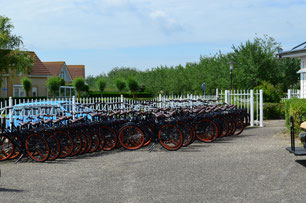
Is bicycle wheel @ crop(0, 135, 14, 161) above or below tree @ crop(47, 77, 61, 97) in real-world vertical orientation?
below

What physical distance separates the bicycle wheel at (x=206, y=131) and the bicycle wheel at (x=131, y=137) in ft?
6.42

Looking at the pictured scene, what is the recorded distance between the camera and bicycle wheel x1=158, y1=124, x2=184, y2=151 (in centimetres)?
988

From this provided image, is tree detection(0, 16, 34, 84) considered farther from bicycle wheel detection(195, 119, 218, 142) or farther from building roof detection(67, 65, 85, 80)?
building roof detection(67, 65, 85, 80)

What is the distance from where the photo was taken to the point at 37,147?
887 cm

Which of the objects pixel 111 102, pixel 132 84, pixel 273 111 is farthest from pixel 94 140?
pixel 132 84

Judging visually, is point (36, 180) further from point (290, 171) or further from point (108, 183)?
point (290, 171)

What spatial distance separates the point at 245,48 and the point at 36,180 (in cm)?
3232

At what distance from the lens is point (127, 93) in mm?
56531

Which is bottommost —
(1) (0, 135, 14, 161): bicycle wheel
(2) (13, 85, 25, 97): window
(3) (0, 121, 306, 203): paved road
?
(3) (0, 121, 306, 203): paved road

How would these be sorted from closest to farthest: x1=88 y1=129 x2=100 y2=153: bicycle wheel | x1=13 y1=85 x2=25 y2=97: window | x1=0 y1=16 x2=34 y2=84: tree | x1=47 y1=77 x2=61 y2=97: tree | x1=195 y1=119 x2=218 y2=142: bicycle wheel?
x1=88 y1=129 x2=100 y2=153: bicycle wheel, x1=195 y1=119 x2=218 y2=142: bicycle wheel, x1=0 y1=16 x2=34 y2=84: tree, x1=13 y1=85 x2=25 y2=97: window, x1=47 y1=77 x2=61 y2=97: tree

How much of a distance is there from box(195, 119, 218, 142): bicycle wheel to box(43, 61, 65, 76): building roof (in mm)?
52509

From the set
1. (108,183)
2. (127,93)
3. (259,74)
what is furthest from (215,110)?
(127,93)

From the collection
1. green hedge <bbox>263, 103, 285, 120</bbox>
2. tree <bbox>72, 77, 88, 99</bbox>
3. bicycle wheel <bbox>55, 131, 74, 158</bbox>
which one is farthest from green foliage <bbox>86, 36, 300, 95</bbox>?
bicycle wheel <bbox>55, 131, 74, 158</bbox>

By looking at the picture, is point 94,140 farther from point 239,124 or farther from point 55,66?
point 55,66
